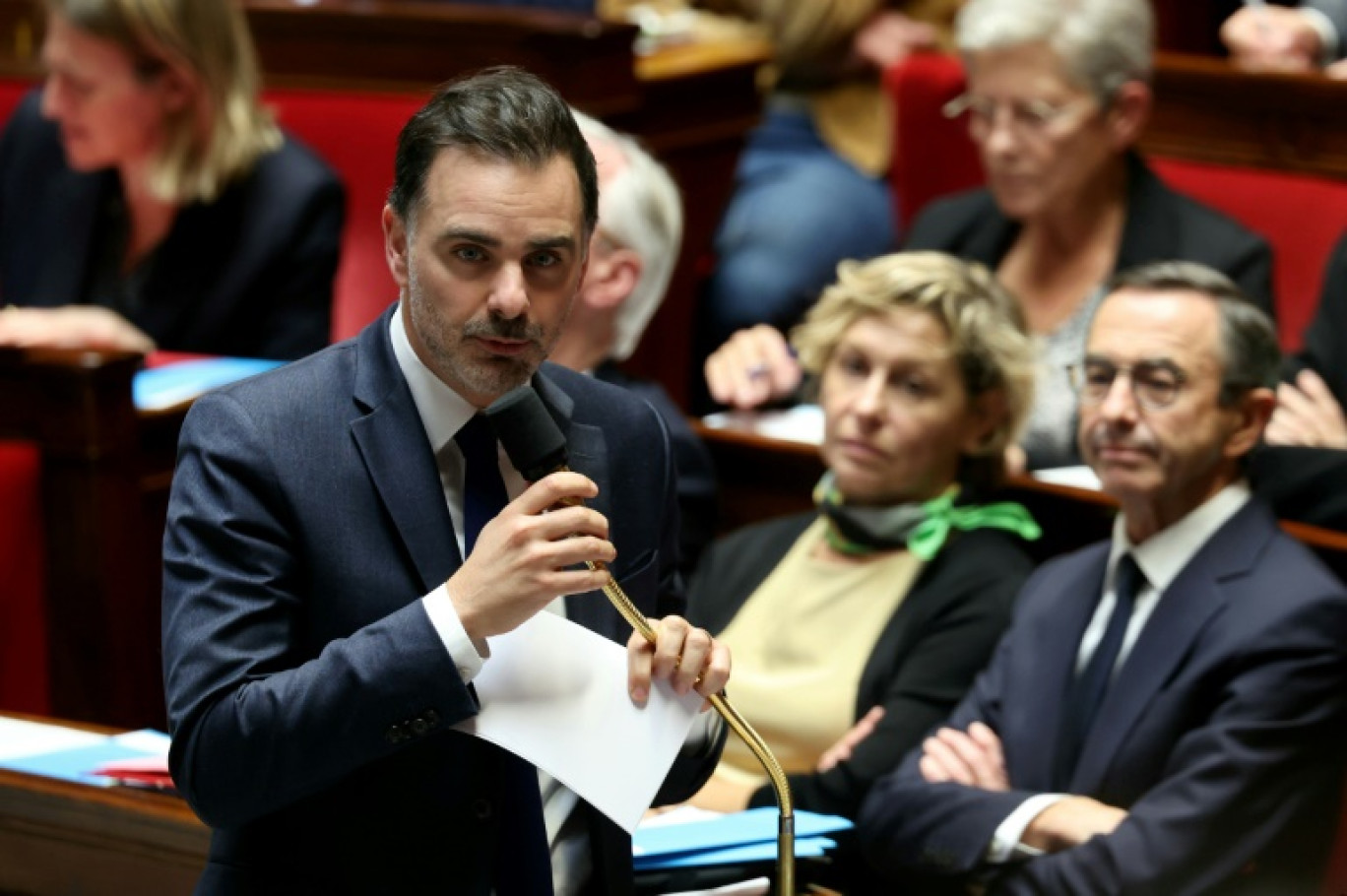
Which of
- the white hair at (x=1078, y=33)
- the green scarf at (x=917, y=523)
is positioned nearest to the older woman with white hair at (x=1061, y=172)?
the white hair at (x=1078, y=33)

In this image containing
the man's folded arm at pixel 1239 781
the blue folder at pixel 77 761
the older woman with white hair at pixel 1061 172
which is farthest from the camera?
the older woman with white hair at pixel 1061 172

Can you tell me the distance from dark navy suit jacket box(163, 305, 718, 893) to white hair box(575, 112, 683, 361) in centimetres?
128

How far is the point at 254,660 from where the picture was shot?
1.25 meters

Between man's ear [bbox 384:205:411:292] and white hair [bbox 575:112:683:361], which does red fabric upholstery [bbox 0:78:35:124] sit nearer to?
white hair [bbox 575:112:683:361]

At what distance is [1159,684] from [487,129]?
3.58 ft

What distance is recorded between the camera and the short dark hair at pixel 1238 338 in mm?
2230

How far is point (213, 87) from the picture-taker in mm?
3129

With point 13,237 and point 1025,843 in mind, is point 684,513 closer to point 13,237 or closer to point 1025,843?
point 1025,843

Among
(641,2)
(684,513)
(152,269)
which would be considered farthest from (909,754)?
(641,2)

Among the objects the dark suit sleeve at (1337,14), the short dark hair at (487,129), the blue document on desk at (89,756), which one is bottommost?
the blue document on desk at (89,756)

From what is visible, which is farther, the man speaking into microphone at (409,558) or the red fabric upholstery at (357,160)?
the red fabric upholstery at (357,160)

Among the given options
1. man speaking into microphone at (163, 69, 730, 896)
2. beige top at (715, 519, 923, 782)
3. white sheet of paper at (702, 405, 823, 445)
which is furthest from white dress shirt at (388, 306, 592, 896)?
white sheet of paper at (702, 405, 823, 445)

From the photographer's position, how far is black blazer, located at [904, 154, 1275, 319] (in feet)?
9.60

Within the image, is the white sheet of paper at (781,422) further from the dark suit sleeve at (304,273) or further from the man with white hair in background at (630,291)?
the dark suit sleeve at (304,273)
